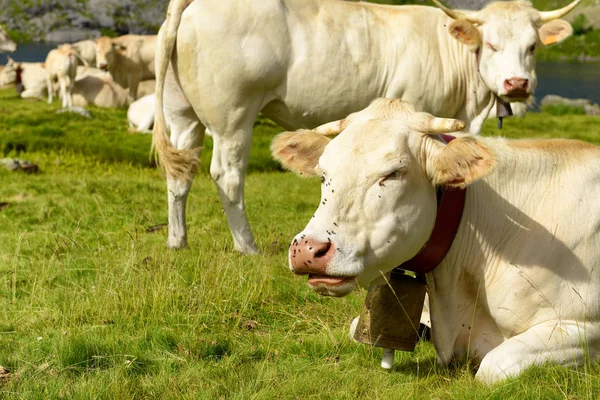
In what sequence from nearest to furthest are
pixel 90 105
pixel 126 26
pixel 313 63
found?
pixel 313 63, pixel 90 105, pixel 126 26

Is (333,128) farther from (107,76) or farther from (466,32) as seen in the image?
(107,76)

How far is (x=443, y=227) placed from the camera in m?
4.46

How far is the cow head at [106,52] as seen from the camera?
87.0 ft

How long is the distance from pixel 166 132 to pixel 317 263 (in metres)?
3.99

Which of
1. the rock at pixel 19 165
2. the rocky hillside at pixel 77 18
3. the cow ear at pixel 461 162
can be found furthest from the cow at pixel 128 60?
the rocky hillside at pixel 77 18

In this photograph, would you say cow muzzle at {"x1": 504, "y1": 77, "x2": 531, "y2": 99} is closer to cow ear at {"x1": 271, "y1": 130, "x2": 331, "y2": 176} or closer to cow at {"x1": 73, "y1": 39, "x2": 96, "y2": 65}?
cow ear at {"x1": 271, "y1": 130, "x2": 331, "y2": 176}

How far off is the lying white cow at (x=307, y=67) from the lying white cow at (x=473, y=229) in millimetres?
2919

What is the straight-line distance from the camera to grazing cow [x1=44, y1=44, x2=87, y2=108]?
25.5 meters

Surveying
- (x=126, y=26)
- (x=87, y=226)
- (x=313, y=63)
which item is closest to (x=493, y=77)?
(x=313, y=63)

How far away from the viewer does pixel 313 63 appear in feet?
25.4

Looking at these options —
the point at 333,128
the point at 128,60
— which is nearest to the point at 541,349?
the point at 333,128

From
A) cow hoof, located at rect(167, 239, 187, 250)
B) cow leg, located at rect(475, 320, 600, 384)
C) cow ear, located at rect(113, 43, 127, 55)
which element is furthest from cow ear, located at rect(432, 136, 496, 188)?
cow ear, located at rect(113, 43, 127, 55)

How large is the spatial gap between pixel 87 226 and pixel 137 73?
18.7 m

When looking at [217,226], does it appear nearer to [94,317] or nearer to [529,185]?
[94,317]
